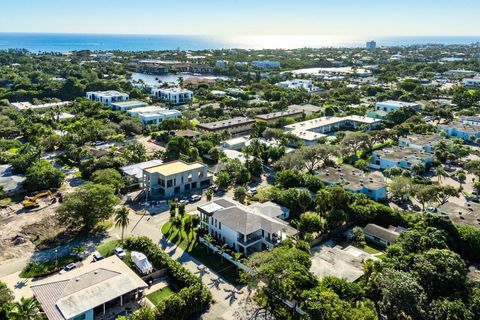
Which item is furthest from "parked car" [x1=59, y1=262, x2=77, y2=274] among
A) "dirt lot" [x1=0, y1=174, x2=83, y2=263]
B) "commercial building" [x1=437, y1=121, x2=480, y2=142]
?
"commercial building" [x1=437, y1=121, x2=480, y2=142]

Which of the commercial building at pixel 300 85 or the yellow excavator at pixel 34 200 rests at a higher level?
the commercial building at pixel 300 85

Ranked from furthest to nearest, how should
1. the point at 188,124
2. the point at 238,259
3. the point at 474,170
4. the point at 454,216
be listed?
the point at 188,124 → the point at 474,170 → the point at 454,216 → the point at 238,259

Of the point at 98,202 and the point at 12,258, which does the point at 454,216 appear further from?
the point at 12,258

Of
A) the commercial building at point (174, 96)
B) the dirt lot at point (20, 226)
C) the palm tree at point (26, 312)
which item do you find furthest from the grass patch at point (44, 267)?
the commercial building at point (174, 96)

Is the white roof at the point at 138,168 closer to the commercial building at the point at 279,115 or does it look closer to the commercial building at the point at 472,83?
the commercial building at the point at 279,115

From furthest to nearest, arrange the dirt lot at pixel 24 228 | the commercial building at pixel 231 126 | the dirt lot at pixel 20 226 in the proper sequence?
1. the commercial building at pixel 231 126
2. the dirt lot at pixel 24 228
3. the dirt lot at pixel 20 226

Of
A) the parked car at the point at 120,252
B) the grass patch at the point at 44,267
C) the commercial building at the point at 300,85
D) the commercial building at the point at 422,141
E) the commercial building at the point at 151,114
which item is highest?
the commercial building at the point at 300,85

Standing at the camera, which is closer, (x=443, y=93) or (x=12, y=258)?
(x=12, y=258)

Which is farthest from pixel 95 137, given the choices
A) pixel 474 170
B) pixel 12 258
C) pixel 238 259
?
pixel 474 170
